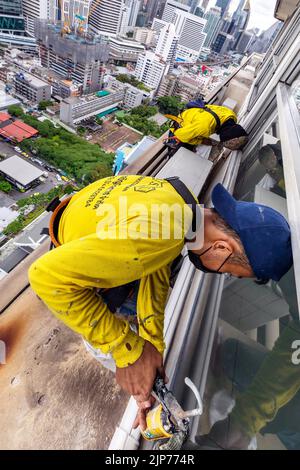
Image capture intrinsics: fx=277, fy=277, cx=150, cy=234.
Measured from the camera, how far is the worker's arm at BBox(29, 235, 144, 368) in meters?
0.68

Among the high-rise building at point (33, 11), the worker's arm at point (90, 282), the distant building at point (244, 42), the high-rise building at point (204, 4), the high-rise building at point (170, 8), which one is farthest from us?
the distant building at point (244, 42)

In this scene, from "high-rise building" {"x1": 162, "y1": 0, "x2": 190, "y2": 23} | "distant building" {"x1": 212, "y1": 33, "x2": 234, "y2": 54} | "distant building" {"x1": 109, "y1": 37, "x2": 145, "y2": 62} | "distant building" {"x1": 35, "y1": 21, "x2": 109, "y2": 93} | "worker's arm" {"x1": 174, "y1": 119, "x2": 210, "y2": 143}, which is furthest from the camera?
"distant building" {"x1": 212, "y1": 33, "x2": 234, "y2": 54}

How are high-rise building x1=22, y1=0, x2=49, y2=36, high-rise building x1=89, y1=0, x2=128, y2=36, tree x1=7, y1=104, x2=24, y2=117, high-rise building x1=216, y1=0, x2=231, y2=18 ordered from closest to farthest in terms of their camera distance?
tree x1=7, y1=104, x2=24, y2=117 < high-rise building x1=22, y1=0, x2=49, y2=36 < high-rise building x1=89, y1=0, x2=128, y2=36 < high-rise building x1=216, y1=0, x2=231, y2=18

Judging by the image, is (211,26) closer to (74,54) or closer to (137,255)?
(74,54)

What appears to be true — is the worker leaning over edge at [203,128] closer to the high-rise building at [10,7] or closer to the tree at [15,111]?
the tree at [15,111]

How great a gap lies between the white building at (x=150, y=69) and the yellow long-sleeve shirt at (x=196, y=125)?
22700 millimetres

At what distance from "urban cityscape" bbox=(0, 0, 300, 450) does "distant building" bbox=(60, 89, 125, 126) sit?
0.09 meters

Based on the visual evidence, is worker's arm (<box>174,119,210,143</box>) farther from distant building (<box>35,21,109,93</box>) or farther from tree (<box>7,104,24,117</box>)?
distant building (<box>35,21,109,93</box>)

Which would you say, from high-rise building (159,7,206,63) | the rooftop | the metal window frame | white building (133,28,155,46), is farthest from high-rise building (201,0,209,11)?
the metal window frame

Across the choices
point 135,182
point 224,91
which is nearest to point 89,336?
point 135,182

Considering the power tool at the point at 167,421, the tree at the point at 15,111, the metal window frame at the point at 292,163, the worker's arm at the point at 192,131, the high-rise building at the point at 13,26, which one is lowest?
the high-rise building at the point at 13,26

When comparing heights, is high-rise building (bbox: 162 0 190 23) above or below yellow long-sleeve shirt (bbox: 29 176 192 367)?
below

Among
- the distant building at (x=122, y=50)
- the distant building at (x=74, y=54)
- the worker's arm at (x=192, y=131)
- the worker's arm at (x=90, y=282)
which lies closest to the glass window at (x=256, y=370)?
the worker's arm at (x=90, y=282)

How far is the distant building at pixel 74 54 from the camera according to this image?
1709 centimetres
